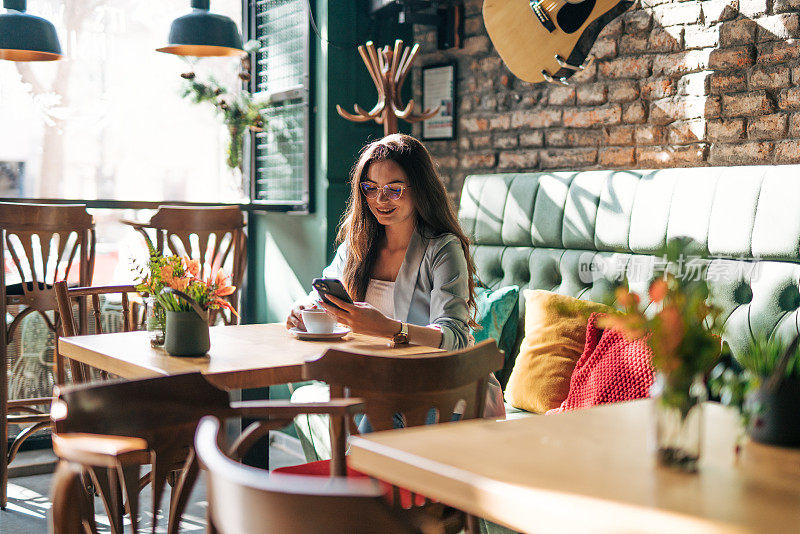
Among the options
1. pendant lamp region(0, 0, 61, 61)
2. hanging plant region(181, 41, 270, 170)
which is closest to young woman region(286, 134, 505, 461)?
pendant lamp region(0, 0, 61, 61)

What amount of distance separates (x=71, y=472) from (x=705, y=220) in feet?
6.83

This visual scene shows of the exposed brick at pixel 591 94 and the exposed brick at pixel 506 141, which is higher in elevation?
the exposed brick at pixel 591 94

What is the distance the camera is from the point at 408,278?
2676 millimetres

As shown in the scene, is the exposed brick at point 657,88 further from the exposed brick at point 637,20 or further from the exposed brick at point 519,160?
the exposed brick at point 519,160

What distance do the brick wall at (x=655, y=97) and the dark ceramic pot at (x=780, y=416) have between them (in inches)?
65.0

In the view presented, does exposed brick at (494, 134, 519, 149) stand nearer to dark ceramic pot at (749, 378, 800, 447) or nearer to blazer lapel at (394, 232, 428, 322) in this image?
blazer lapel at (394, 232, 428, 322)

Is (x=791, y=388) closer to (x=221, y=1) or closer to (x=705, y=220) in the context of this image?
(x=705, y=220)

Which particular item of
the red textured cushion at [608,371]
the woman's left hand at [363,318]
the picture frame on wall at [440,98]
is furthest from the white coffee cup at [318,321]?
the picture frame on wall at [440,98]

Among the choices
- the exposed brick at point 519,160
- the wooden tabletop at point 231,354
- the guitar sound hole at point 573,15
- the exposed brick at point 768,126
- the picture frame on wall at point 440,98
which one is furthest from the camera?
the picture frame on wall at point 440,98

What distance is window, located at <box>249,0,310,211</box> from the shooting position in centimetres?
428

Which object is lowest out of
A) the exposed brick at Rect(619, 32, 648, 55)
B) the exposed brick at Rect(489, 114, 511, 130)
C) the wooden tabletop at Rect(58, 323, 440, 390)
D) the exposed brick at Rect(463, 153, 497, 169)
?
the wooden tabletop at Rect(58, 323, 440, 390)

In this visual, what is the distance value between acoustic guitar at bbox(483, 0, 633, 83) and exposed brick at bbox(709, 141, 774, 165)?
1.93ft

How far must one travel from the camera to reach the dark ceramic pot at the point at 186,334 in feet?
7.03

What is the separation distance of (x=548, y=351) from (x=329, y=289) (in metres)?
0.96
